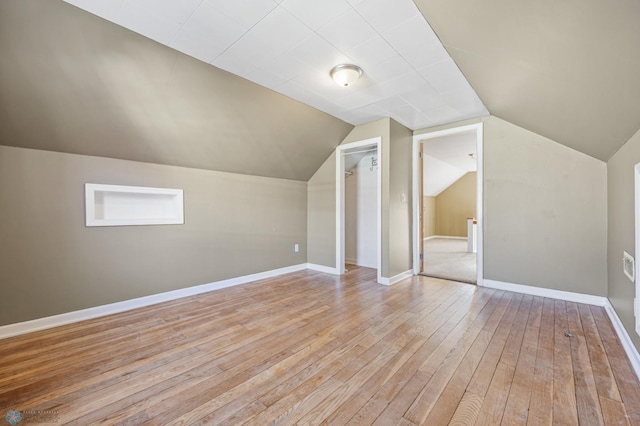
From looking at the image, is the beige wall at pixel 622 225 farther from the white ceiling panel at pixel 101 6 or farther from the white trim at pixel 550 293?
the white ceiling panel at pixel 101 6

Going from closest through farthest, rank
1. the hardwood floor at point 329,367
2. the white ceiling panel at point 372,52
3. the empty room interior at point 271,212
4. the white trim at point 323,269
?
the hardwood floor at point 329,367 < the empty room interior at point 271,212 < the white ceiling panel at point 372,52 < the white trim at point 323,269

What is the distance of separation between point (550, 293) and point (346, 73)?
136 inches

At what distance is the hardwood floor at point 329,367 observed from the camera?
4.54ft

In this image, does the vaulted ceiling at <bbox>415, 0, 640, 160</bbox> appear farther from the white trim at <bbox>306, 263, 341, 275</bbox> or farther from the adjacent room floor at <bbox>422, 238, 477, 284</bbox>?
the white trim at <bbox>306, 263, 341, 275</bbox>

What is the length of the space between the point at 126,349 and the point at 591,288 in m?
4.60

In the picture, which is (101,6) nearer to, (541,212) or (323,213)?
(323,213)

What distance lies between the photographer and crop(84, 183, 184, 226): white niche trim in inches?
104

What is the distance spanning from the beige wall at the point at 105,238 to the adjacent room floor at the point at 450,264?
288 cm

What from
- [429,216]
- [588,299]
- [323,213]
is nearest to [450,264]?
[588,299]

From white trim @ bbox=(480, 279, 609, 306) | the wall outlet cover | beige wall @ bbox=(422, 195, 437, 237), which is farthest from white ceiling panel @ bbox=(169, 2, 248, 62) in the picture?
beige wall @ bbox=(422, 195, 437, 237)

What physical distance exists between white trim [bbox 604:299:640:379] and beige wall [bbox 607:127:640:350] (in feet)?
0.16

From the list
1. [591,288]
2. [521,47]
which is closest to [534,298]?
[591,288]

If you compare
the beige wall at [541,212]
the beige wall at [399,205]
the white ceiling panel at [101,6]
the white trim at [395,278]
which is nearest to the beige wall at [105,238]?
the white ceiling panel at [101,6]

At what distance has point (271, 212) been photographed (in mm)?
4199
